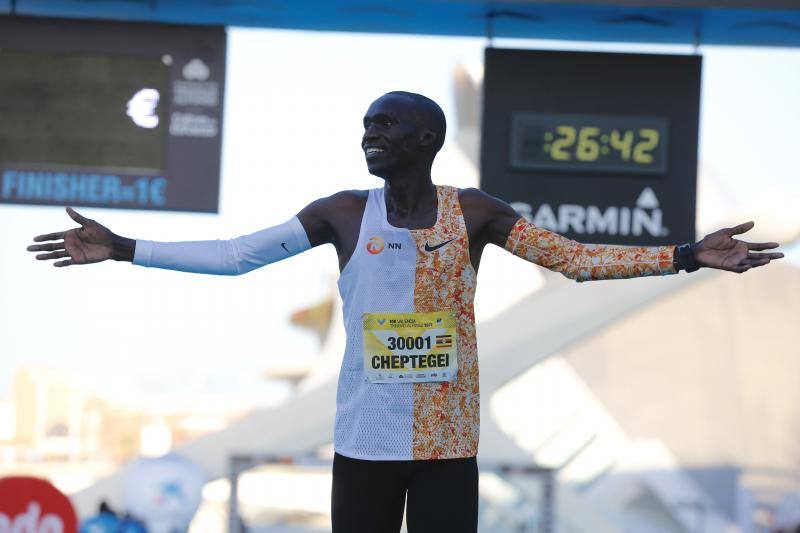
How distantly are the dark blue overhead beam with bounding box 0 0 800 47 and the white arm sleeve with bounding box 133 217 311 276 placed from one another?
473cm

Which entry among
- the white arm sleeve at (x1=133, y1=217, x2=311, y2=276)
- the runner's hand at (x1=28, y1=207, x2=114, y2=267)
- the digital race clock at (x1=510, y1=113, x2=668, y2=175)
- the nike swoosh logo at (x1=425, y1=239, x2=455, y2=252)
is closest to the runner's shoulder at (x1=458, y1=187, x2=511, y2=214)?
the nike swoosh logo at (x1=425, y1=239, x2=455, y2=252)

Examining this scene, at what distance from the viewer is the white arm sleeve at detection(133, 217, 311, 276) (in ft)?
11.7

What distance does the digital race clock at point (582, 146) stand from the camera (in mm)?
8180

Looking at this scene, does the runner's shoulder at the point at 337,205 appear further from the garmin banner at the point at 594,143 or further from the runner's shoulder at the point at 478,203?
the garmin banner at the point at 594,143

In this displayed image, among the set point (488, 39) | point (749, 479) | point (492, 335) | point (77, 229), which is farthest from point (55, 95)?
point (749, 479)

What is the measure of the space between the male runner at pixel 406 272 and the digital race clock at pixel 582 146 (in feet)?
15.0

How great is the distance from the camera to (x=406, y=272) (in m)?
3.39

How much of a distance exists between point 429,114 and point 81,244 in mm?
1029

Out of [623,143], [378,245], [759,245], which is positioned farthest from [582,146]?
[378,245]

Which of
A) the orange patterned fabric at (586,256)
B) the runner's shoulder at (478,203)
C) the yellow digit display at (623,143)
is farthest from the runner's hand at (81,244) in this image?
the yellow digit display at (623,143)

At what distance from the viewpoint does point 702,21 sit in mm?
8148

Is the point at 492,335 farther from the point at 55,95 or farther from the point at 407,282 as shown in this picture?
the point at 407,282

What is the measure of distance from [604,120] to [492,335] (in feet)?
39.2

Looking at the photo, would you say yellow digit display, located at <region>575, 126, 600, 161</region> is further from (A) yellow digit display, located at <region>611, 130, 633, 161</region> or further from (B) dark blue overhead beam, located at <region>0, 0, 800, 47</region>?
(B) dark blue overhead beam, located at <region>0, 0, 800, 47</region>
